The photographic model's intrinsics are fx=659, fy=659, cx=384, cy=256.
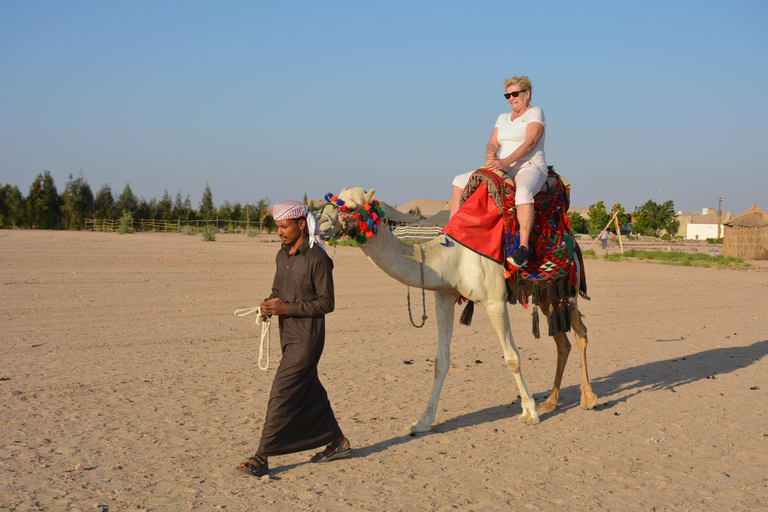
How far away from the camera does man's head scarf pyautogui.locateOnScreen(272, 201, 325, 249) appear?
4977 mm

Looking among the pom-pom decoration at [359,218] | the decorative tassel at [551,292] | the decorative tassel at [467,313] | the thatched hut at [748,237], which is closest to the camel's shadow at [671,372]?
the decorative tassel at [551,292]

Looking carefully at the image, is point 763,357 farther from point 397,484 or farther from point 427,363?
point 397,484

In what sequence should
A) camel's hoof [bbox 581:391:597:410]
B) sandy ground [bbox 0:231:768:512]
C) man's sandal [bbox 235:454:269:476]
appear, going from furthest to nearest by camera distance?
camel's hoof [bbox 581:391:597:410] < man's sandal [bbox 235:454:269:476] < sandy ground [bbox 0:231:768:512]

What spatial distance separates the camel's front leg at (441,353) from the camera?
6.22 m

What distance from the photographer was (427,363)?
9.16 metres

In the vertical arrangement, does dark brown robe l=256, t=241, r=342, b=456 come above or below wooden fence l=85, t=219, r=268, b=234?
below

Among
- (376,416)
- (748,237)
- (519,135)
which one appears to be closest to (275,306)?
(376,416)

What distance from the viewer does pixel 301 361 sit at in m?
4.94

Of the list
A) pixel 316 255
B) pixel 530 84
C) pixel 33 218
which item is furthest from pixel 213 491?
pixel 33 218

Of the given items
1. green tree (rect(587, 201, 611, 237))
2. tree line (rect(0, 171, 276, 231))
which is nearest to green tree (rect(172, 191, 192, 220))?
tree line (rect(0, 171, 276, 231))

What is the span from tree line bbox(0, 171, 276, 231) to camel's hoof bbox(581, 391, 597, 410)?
5547cm

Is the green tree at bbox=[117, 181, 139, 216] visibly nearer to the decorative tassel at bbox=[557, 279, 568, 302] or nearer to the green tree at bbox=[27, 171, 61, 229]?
the green tree at bbox=[27, 171, 61, 229]

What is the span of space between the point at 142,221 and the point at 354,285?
51388 mm

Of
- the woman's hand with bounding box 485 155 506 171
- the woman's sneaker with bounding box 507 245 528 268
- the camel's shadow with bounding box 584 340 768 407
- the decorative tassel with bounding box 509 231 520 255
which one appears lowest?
the camel's shadow with bounding box 584 340 768 407
